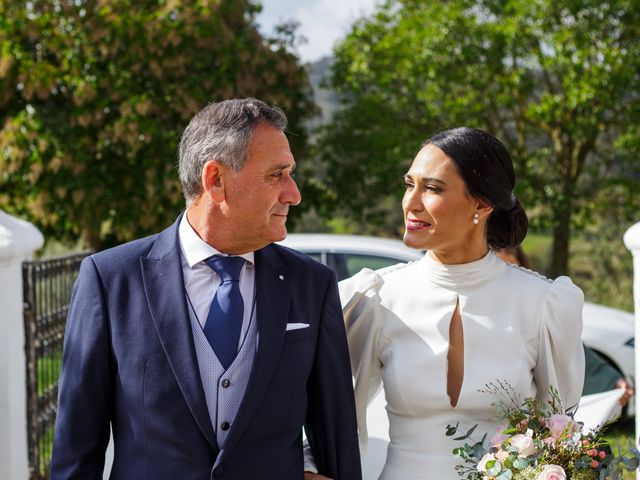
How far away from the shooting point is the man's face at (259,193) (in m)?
2.58

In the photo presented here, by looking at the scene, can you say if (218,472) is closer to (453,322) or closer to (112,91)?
(453,322)

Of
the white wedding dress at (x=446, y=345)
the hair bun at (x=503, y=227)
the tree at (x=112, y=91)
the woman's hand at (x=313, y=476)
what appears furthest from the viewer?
the tree at (x=112, y=91)

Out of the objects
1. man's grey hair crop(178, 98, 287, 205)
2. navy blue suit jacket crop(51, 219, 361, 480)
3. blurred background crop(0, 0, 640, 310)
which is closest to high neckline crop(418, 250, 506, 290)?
navy blue suit jacket crop(51, 219, 361, 480)

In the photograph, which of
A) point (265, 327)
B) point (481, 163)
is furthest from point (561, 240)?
point (265, 327)

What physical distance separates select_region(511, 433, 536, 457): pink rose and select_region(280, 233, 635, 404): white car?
15.1ft

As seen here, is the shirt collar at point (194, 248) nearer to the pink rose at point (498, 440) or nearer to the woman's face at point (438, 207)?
the woman's face at point (438, 207)

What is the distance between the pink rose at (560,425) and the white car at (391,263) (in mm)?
4546

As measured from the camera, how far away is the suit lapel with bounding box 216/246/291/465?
8.02 ft

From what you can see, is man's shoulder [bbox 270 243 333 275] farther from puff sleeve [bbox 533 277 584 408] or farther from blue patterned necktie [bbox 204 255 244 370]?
puff sleeve [bbox 533 277 584 408]

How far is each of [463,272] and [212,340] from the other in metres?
0.95

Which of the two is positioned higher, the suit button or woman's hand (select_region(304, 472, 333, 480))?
the suit button

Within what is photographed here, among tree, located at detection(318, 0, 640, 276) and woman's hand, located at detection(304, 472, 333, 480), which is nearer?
woman's hand, located at detection(304, 472, 333, 480)

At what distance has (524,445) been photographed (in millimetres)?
2484

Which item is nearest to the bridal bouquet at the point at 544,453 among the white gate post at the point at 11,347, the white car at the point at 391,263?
the white gate post at the point at 11,347
